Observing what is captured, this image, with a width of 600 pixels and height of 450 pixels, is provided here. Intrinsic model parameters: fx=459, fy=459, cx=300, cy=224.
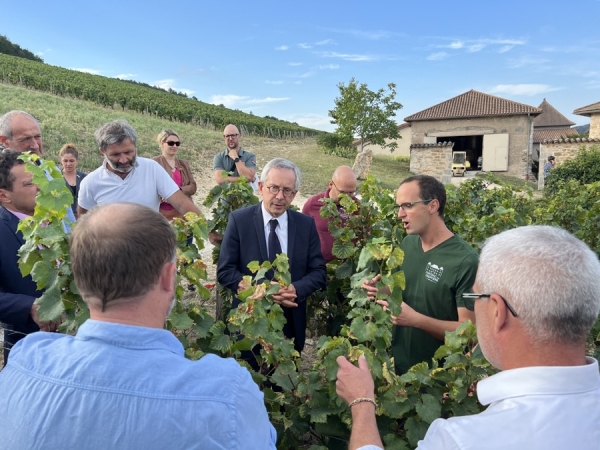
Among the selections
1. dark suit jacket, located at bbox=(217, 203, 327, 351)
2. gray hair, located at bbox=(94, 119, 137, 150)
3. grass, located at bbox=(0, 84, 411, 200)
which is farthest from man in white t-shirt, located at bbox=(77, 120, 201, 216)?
grass, located at bbox=(0, 84, 411, 200)

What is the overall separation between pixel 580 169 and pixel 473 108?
11373 millimetres

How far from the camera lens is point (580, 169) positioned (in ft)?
59.0

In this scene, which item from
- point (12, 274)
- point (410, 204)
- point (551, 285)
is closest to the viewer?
point (551, 285)

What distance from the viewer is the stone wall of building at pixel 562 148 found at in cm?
1955

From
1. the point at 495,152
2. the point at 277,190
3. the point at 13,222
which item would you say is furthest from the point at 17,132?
the point at 495,152

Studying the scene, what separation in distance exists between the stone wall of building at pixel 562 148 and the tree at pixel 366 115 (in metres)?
12.1

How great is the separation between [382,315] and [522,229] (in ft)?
3.20

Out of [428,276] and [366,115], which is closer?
[428,276]

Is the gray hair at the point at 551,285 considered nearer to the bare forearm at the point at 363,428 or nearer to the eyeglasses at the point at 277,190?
the bare forearm at the point at 363,428

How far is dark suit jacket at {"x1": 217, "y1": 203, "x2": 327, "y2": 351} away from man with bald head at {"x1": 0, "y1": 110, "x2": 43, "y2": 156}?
5.63 feet

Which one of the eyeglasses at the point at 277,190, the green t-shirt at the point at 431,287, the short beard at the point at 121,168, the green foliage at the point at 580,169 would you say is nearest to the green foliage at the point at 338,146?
the green foliage at the point at 580,169

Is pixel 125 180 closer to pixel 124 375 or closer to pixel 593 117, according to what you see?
pixel 124 375

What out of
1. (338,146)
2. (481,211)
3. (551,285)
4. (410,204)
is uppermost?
(338,146)

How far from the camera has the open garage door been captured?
26.1 meters
